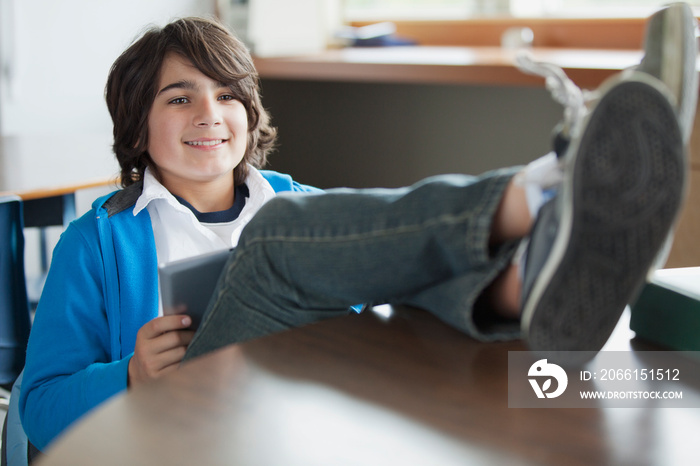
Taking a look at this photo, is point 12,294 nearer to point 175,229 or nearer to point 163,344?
point 175,229

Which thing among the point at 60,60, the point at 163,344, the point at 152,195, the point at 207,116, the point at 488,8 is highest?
the point at 488,8

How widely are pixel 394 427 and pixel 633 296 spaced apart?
0.79ft

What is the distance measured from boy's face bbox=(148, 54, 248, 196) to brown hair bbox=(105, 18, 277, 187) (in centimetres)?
1

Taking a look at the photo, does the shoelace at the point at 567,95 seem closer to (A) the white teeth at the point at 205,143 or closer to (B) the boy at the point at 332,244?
(B) the boy at the point at 332,244

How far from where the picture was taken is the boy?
622 mm

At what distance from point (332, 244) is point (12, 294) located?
1036 mm

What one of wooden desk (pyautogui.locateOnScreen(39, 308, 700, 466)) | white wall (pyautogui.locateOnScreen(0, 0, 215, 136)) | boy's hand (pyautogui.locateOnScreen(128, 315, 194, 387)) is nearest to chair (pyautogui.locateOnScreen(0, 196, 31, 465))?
boy's hand (pyautogui.locateOnScreen(128, 315, 194, 387))

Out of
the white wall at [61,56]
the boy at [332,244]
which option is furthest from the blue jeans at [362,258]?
the white wall at [61,56]

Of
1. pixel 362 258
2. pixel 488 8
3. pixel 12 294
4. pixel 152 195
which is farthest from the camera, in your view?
pixel 488 8

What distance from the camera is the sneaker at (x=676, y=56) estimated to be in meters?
0.68

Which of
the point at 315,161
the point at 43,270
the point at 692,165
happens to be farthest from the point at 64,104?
the point at 692,165

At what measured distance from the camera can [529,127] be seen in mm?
2969

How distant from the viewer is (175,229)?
1.24 meters

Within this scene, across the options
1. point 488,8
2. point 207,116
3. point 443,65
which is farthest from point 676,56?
point 488,8
